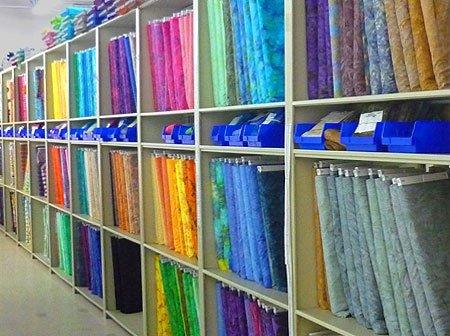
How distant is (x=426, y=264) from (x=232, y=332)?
1137 millimetres

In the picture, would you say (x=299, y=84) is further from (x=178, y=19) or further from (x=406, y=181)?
(x=178, y=19)

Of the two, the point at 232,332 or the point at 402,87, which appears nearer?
the point at 402,87

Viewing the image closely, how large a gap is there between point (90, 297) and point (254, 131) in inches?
93.9

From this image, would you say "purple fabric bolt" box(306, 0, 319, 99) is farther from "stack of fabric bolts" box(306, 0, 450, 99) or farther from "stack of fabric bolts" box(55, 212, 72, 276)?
"stack of fabric bolts" box(55, 212, 72, 276)

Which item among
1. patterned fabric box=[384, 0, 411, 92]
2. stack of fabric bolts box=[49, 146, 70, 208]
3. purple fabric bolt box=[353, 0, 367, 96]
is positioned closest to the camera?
patterned fabric box=[384, 0, 411, 92]

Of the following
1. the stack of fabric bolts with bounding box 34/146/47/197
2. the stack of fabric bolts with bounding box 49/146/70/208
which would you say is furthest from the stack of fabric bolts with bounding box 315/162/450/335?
the stack of fabric bolts with bounding box 34/146/47/197

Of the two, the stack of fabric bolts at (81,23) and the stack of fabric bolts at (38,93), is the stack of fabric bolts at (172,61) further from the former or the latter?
the stack of fabric bolts at (38,93)

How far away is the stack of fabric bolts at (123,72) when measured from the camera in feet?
10.7

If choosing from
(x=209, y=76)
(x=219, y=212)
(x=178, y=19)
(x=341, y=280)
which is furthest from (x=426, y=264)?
(x=178, y=19)

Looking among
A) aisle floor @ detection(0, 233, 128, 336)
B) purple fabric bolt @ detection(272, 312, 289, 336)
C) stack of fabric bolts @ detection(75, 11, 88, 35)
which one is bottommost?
aisle floor @ detection(0, 233, 128, 336)

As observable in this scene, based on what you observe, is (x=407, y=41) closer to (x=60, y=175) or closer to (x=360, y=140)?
(x=360, y=140)

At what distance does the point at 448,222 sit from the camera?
1.51 m

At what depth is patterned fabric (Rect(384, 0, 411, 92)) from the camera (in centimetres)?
149

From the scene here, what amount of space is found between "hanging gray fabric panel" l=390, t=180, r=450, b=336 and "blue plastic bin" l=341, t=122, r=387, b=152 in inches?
5.1
